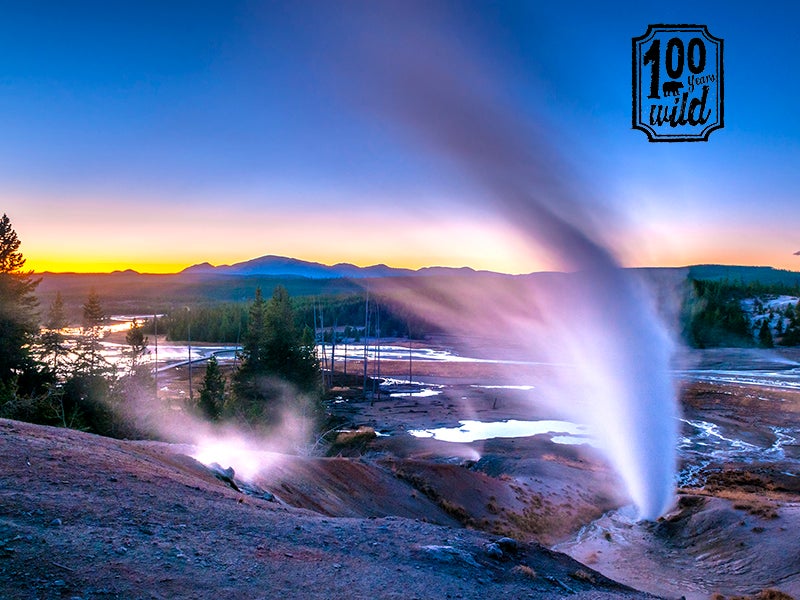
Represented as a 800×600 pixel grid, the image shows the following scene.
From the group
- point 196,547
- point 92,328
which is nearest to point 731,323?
point 92,328

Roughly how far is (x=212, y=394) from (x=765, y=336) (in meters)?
101

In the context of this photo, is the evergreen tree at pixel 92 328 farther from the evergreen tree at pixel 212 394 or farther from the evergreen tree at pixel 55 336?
the evergreen tree at pixel 212 394

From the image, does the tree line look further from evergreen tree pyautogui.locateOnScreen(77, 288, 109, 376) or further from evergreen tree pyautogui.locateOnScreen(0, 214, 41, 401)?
evergreen tree pyautogui.locateOnScreen(0, 214, 41, 401)

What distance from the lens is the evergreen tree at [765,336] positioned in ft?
333

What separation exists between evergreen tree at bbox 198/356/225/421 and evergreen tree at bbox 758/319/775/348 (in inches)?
3756

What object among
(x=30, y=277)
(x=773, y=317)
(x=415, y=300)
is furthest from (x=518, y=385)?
(x=415, y=300)

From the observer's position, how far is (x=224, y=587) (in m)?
6.66

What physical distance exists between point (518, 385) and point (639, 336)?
132 feet

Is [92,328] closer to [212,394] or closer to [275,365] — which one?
[212,394]

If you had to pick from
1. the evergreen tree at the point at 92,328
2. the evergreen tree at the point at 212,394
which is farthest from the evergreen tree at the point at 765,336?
the evergreen tree at the point at 92,328

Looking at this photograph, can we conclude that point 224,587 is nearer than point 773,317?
Yes

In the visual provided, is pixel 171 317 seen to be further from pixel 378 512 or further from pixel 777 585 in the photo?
pixel 777 585

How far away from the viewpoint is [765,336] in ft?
341

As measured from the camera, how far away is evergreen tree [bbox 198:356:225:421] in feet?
106
